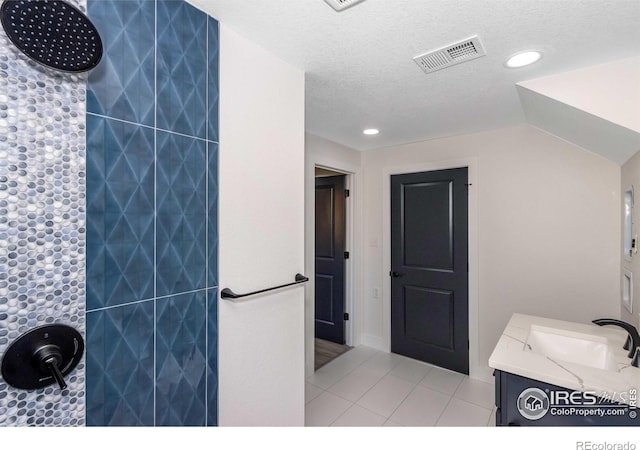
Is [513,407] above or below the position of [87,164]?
below

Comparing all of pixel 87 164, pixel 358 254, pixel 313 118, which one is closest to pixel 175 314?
pixel 87 164

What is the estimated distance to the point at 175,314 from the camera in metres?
1.07

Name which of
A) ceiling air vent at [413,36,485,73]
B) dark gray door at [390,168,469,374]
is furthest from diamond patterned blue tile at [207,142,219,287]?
dark gray door at [390,168,469,374]

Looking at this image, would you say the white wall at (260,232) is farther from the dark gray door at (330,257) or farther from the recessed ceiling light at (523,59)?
the dark gray door at (330,257)

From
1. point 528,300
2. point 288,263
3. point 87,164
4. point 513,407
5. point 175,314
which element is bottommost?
point 513,407

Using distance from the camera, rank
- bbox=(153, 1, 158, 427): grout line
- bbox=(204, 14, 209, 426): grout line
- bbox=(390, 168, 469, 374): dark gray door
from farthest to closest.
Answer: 1. bbox=(390, 168, 469, 374): dark gray door
2. bbox=(204, 14, 209, 426): grout line
3. bbox=(153, 1, 158, 427): grout line

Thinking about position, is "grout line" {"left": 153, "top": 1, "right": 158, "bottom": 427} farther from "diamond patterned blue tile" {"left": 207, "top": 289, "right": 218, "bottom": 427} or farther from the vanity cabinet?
the vanity cabinet

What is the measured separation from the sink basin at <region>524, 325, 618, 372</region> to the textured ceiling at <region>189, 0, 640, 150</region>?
1.40 meters

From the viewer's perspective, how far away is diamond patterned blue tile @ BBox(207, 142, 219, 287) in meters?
1.17

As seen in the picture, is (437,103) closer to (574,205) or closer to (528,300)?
(574,205)

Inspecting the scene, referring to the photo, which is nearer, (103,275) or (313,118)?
(103,275)

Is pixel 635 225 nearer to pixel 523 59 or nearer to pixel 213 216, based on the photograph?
pixel 523 59
